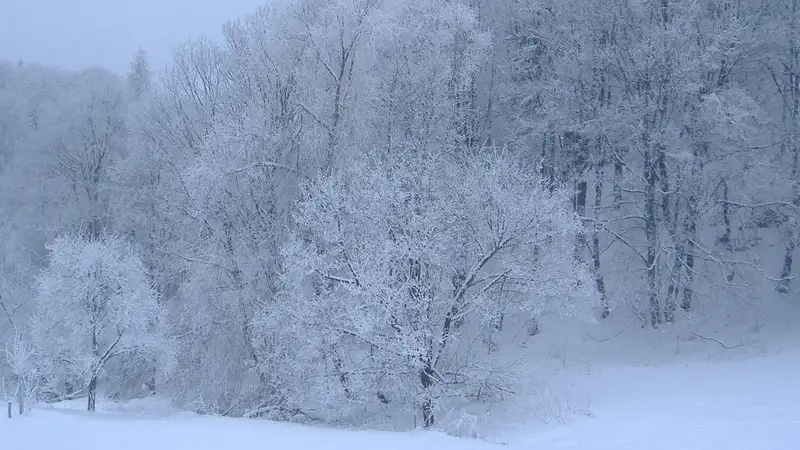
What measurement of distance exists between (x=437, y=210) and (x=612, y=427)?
Answer: 18.7ft

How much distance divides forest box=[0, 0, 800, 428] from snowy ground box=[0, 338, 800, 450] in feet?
7.13

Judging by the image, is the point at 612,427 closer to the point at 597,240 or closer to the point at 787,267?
the point at 787,267

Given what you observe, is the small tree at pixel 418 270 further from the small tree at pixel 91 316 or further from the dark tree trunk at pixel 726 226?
the dark tree trunk at pixel 726 226

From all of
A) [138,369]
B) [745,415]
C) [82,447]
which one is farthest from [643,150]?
[138,369]

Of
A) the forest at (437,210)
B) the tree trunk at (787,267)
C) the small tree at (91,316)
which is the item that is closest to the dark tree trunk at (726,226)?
the forest at (437,210)

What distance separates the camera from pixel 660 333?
16672mm

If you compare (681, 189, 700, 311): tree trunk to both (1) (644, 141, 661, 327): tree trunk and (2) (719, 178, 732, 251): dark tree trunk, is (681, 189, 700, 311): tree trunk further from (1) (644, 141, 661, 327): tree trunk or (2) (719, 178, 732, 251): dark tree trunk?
(2) (719, 178, 732, 251): dark tree trunk

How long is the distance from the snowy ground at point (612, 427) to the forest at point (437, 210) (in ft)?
7.13

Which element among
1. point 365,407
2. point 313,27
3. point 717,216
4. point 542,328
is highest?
point 313,27

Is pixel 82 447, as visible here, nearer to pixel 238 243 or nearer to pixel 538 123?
pixel 238 243

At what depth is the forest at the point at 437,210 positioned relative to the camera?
13.4m

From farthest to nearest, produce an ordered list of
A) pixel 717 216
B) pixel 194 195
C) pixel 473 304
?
pixel 717 216 < pixel 194 195 < pixel 473 304

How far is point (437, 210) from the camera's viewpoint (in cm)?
1373

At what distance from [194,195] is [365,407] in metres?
7.16
